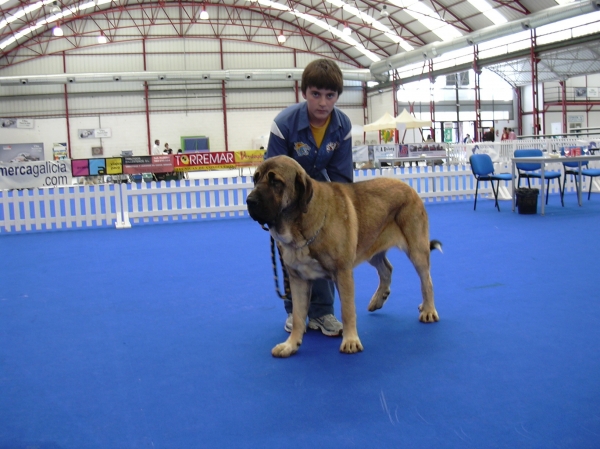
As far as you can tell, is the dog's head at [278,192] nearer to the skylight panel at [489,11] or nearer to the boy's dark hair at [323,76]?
the boy's dark hair at [323,76]

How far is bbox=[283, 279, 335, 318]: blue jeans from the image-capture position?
12.5ft

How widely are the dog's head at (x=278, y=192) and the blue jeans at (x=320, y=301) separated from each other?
99cm

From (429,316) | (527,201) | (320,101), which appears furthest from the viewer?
(527,201)

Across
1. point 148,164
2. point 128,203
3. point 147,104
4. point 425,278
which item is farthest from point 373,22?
point 425,278

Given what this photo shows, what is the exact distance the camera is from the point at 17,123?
30422 mm

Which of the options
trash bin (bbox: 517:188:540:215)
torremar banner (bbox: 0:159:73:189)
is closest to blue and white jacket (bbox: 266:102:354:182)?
trash bin (bbox: 517:188:540:215)

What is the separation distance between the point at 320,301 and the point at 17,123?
31386mm

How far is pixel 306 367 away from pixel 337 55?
33580 mm

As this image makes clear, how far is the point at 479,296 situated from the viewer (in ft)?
14.6

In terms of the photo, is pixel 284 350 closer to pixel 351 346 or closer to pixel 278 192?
→ pixel 351 346

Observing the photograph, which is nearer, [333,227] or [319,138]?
[333,227]

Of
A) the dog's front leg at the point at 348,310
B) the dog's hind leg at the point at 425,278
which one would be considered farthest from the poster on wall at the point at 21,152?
the dog's front leg at the point at 348,310

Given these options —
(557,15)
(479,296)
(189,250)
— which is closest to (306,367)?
(479,296)

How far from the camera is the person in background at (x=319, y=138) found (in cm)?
331
